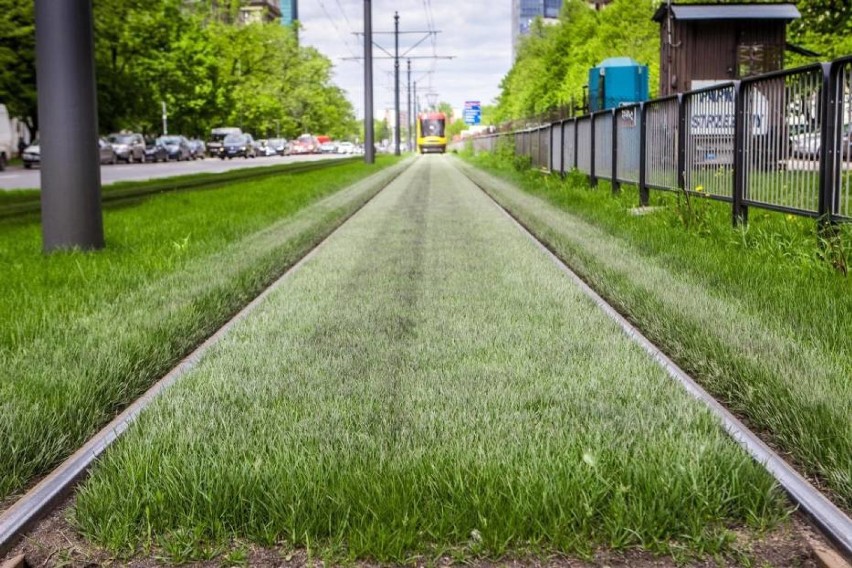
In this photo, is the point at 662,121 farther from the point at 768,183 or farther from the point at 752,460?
the point at 752,460

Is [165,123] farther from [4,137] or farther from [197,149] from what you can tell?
[4,137]

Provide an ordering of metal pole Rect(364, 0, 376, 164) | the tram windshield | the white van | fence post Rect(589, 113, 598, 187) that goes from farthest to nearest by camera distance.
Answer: the tram windshield
metal pole Rect(364, 0, 376, 164)
the white van
fence post Rect(589, 113, 598, 187)

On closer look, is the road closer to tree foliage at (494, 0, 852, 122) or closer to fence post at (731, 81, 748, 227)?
tree foliage at (494, 0, 852, 122)

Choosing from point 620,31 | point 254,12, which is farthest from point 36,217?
point 254,12

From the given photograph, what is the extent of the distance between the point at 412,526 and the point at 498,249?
7802 mm

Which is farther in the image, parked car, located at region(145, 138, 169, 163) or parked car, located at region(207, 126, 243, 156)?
parked car, located at region(207, 126, 243, 156)

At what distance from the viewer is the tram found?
9406cm

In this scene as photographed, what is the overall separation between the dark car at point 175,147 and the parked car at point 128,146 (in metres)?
4.43

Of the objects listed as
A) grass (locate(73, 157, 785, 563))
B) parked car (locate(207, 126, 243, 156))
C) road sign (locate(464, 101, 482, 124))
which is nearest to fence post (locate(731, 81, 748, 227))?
grass (locate(73, 157, 785, 563))

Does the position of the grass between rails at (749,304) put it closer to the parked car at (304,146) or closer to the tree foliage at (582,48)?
the tree foliage at (582,48)

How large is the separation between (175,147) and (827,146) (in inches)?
2210

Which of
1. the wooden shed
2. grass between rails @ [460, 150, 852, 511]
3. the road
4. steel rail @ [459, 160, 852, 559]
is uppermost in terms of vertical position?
the wooden shed

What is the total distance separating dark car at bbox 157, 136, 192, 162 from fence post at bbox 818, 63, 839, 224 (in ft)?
179

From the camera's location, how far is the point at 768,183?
9.88m
